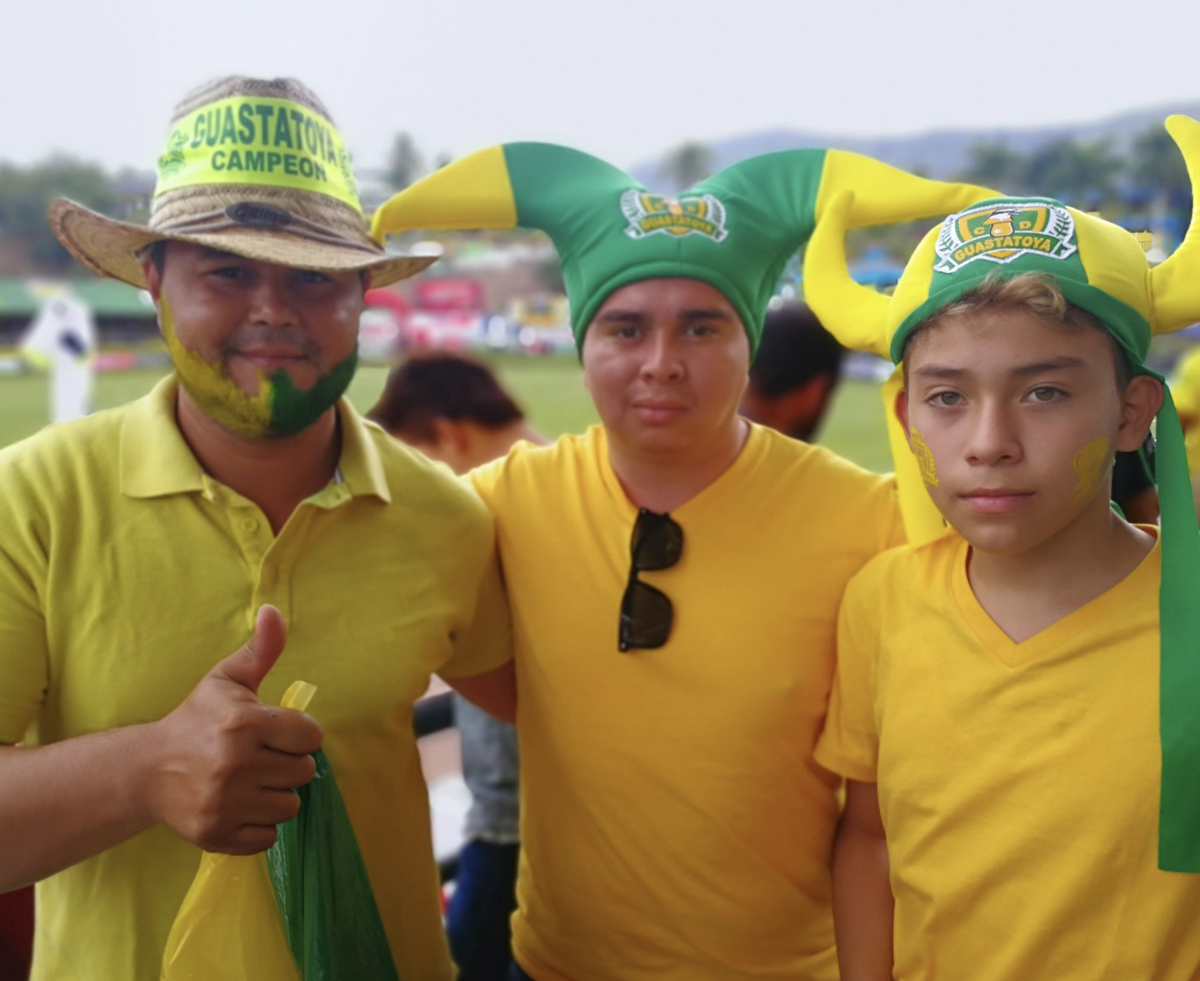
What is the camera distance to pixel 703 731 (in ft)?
4.57

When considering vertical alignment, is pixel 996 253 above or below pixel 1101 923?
above

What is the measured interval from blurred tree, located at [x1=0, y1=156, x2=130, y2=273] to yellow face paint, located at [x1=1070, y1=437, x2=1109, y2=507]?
1.64m

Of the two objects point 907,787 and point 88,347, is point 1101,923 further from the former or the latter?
point 88,347

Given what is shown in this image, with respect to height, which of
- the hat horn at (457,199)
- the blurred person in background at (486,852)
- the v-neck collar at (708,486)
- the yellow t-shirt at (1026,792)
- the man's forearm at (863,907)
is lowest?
the blurred person in background at (486,852)

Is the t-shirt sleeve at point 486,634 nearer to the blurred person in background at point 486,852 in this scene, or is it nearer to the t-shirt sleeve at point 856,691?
the t-shirt sleeve at point 856,691

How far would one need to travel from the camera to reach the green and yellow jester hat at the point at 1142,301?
99 centimetres

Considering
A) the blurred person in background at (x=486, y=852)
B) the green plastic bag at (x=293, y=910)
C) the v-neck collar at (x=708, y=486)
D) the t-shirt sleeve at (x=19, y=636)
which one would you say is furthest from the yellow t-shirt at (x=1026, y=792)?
the blurred person in background at (x=486, y=852)

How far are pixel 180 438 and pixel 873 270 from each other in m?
1.15

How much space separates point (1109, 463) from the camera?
1080 mm

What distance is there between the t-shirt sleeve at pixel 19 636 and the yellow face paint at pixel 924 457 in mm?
1044

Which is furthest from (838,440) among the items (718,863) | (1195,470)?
(718,863)

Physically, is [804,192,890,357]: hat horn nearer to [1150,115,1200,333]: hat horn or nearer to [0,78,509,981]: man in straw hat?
[1150,115,1200,333]: hat horn

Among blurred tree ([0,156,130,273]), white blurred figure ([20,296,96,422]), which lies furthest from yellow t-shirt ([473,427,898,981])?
white blurred figure ([20,296,96,422])

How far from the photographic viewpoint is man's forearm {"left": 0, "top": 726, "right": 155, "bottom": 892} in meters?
1.09
